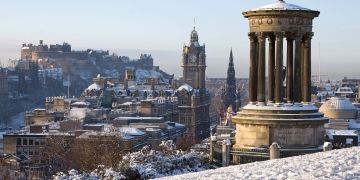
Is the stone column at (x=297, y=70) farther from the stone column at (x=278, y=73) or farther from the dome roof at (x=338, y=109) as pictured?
the dome roof at (x=338, y=109)

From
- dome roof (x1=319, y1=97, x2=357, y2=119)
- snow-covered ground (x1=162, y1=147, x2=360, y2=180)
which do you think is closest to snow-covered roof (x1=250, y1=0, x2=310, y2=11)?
snow-covered ground (x1=162, y1=147, x2=360, y2=180)

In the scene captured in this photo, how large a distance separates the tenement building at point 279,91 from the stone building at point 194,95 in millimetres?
87014

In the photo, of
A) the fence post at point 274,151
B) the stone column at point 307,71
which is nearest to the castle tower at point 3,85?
the stone column at point 307,71

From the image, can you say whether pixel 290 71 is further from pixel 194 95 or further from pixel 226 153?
pixel 194 95

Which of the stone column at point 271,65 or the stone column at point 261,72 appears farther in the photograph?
the stone column at point 271,65

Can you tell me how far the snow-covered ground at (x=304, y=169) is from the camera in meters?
17.4

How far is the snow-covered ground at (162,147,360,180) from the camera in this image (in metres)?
17.4

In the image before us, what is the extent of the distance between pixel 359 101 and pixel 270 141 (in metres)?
117

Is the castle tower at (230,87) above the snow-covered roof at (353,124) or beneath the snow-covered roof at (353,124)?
above

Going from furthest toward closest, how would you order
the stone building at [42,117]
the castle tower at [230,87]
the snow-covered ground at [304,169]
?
the castle tower at [230,87]
the stone building at [42,117]
the snow-covered ground at [304,169]

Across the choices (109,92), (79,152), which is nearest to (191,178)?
(79,152)

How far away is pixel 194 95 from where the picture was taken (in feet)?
453

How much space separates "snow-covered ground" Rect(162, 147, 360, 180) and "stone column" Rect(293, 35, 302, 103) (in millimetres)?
7047

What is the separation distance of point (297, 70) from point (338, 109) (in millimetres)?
61174
